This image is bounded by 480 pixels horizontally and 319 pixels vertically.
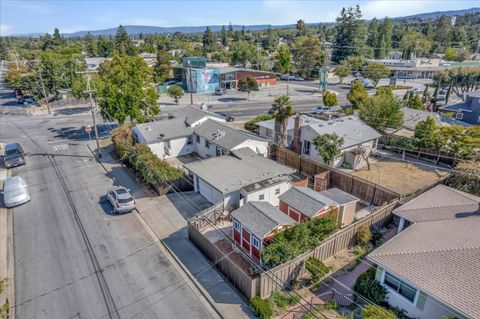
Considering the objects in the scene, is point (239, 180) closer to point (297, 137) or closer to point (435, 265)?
point (297, 137)

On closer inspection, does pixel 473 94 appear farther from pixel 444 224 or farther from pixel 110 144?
pixel 110 144

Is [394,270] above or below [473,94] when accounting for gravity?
below

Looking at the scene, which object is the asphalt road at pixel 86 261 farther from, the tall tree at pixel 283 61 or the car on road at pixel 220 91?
the tall tree at pixel 283 61

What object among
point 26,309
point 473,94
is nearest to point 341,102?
point 473,94

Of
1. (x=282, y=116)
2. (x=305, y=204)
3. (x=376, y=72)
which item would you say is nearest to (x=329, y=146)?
(x=282, y=116)

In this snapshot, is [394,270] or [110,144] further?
[110,144]

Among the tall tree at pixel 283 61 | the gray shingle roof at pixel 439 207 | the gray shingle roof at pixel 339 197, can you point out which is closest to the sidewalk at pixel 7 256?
the gray shingle roof at pixel 339 197

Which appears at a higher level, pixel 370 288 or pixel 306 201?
pixel 306 201
